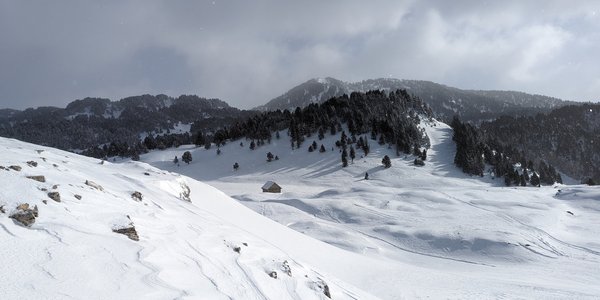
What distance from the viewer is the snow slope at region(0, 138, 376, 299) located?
655cm

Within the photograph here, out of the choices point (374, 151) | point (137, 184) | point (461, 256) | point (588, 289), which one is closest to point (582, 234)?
point (461, 256)

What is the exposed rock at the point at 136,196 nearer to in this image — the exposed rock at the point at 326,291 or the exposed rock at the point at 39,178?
the exposed rock at the point at 39,178

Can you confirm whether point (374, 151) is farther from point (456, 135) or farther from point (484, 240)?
point (484, 240)

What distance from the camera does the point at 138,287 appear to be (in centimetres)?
701

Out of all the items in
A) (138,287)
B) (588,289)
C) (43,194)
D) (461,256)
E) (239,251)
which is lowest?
(461,256)

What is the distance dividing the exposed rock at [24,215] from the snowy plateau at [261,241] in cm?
3

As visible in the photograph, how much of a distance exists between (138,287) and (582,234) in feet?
135

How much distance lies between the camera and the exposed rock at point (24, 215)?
7.89 metres

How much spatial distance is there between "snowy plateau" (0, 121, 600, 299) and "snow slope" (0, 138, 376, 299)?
0.04 m

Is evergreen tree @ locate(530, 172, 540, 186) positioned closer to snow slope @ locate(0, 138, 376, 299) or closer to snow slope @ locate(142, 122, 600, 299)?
snow slope @ locate(142, 122, 600, 299)

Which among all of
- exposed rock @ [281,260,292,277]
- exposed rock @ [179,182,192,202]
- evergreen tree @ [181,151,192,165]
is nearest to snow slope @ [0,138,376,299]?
exposed rock @ [281,260,292,277]

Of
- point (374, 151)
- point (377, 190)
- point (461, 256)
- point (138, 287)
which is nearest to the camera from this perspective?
point (138, 287)

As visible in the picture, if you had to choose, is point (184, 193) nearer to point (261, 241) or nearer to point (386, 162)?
point (261, 241)

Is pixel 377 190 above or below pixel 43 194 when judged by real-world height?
below
